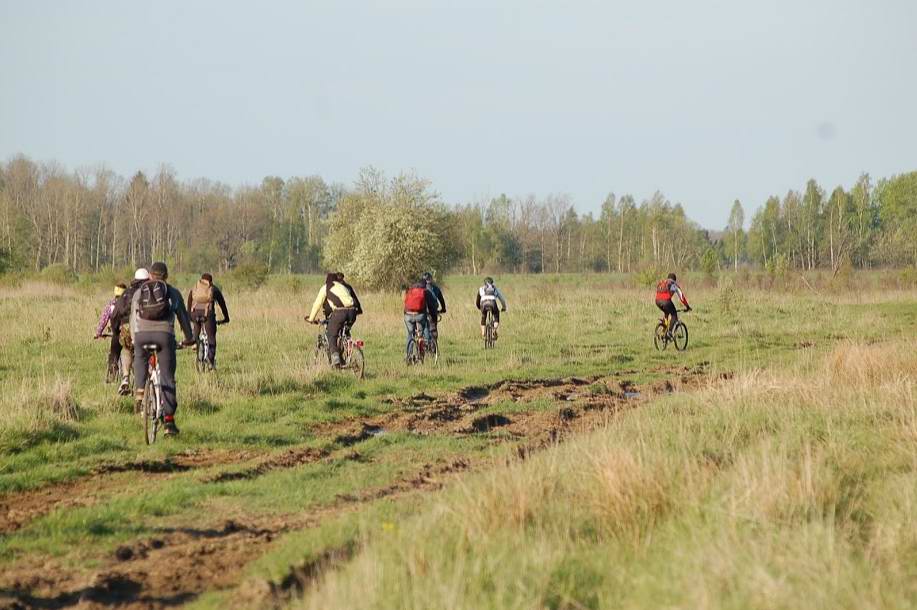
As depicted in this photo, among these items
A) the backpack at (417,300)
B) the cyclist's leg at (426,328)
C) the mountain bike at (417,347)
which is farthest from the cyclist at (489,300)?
the mountain bike at (417,347)

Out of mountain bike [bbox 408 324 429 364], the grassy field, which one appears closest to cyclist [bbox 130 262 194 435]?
the grassy field

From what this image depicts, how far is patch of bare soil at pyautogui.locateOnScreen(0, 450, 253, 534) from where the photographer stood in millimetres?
8203

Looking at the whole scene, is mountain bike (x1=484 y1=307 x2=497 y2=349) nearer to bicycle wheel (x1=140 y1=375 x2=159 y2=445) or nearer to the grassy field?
the grassy field

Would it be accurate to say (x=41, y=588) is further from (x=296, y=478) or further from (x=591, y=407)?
(x=591, y=407)

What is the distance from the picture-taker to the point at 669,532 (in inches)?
253

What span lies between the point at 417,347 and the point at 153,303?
370 inches

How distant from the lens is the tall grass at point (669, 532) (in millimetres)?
5105

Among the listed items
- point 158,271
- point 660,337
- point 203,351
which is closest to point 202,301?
point 203,351

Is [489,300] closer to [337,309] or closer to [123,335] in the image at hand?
[337,309]

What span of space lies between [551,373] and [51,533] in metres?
12.6

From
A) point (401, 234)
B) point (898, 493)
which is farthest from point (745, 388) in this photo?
point (401, 234)

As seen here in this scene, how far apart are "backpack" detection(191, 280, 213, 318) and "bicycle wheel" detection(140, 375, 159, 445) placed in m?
7.44

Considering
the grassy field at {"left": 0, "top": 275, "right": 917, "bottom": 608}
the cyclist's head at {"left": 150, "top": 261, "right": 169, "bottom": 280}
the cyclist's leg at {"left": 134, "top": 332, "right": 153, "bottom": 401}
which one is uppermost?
the cyclist's head at {"left": 150, "top": 261, "right": 169, "bottom": 280}

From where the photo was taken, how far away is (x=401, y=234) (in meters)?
53.9
